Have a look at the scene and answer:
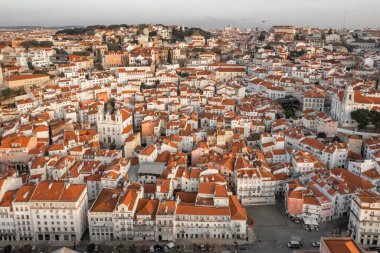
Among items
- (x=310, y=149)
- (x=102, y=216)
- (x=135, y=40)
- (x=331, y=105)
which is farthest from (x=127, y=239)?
(x=135, y=40)

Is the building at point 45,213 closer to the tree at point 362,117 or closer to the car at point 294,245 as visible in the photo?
the car at point 294,245

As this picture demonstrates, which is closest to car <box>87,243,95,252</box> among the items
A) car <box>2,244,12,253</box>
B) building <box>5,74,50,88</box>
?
car <box>2,244,12,253</box>

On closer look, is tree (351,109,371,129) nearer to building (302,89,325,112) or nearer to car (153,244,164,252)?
building (302,89,325,112)

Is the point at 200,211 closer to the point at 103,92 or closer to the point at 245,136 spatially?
the point at 245,136

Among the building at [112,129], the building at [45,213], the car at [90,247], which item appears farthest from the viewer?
the building at [112,129]

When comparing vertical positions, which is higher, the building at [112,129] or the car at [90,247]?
the building at [112,129]

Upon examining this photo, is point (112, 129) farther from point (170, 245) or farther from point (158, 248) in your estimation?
point (170, 245)

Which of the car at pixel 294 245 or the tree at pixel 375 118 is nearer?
the car at pixel 294 245

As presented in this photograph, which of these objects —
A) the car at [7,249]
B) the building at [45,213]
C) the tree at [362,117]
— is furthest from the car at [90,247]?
the tree at [362,117]
